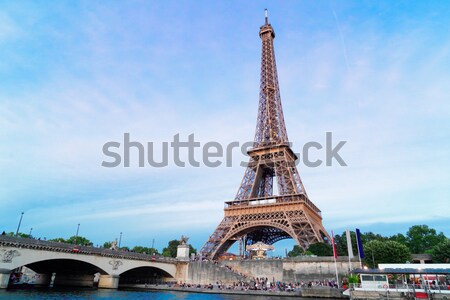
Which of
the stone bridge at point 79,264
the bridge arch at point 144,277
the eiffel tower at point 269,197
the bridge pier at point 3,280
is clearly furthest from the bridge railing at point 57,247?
the eiffel tower at point 269,197

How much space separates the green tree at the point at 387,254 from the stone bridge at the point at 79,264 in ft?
89.8

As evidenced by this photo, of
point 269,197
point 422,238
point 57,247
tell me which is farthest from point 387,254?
point 422,238

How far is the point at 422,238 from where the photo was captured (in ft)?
258

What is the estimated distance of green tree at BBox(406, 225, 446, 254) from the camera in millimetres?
75425

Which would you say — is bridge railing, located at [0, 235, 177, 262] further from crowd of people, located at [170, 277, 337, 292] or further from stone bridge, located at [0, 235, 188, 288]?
crowd of people, located at [170, 277, 337, 292]

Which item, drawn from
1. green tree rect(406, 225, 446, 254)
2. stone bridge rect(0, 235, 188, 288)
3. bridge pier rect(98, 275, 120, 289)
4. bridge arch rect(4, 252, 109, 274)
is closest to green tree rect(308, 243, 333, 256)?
stone bridge rect(0, 235, 188, 288)

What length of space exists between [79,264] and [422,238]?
264 ft

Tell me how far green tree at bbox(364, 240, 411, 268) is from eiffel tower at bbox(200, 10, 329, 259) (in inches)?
285

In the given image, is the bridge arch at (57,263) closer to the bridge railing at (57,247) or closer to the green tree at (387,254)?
the bridge railing at (57,247)

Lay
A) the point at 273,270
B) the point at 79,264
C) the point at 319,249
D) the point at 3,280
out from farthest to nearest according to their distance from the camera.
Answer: the point at 273,270, the point at 319,249, the point at 79,264, the point at 3,280

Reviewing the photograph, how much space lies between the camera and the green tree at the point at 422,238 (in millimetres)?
75425

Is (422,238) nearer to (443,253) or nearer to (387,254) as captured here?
(443,253)

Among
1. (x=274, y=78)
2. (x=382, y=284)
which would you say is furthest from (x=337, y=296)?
(x=274, y=78)

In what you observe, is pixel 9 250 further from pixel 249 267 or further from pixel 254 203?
pixel 254 203
